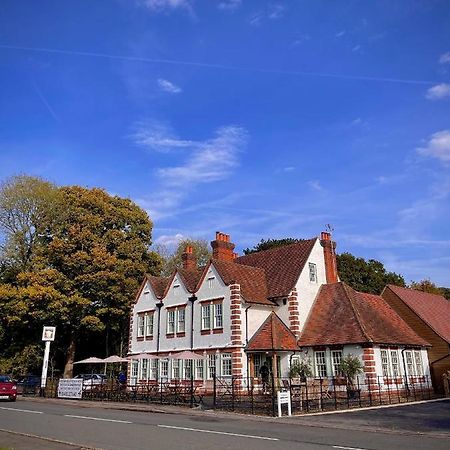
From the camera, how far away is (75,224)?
152 feet

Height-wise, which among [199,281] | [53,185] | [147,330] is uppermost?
[53,185]

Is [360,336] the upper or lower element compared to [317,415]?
upper

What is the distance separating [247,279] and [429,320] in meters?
15.2

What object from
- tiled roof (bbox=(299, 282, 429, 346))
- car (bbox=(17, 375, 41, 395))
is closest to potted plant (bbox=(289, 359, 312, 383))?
tiled roof (bbox=(299, 282, 429, 346))

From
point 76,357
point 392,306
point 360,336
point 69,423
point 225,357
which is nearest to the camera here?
point 69,423

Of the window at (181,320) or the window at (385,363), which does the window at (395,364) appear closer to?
the window at (385,363)

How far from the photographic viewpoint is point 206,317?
36.5 meters

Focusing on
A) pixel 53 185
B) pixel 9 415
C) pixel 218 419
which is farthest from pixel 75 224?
pixel 218 419

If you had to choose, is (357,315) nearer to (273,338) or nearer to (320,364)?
(320,364)

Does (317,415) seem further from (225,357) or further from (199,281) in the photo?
(199,281)

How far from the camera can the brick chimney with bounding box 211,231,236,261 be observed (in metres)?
40.7

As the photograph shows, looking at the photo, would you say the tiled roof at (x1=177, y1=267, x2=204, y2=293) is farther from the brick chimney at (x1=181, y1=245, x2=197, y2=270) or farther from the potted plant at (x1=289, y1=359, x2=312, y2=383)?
the potted plant at (x1=289, y1=359, x2=312, y2=383)

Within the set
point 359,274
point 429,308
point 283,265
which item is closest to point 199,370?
point 283,265

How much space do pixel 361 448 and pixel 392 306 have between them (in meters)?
30.5
